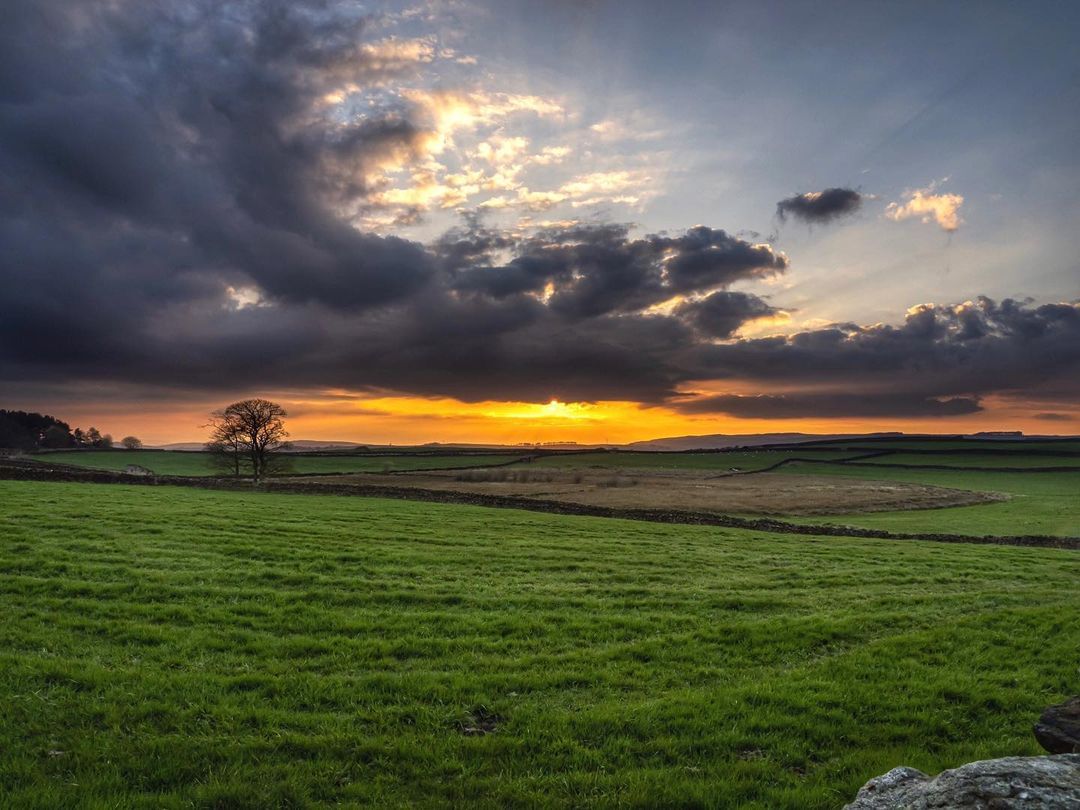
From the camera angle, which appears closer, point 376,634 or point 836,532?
point 376,634

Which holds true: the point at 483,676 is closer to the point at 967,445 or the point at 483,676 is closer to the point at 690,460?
the point at 690,460

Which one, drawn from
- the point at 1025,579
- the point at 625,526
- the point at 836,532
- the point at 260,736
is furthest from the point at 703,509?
the point at 260,736

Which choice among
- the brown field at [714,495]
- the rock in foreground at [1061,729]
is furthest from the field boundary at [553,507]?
the rock in foreground at [1061,729]

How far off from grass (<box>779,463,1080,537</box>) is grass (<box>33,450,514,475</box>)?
3436 inches

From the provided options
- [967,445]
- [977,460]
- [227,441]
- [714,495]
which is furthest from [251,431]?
[967,445]

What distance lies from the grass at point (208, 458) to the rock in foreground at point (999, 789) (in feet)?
366

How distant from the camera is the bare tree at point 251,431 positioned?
74875 millimetres

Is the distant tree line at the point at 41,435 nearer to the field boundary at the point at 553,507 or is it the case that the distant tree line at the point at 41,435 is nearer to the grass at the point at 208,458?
the grass at the point at 208,458

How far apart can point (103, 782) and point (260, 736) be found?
71.1 inches

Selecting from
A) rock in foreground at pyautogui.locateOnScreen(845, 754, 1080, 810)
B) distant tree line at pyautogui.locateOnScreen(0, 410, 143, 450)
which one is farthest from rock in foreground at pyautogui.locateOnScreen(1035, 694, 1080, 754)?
distant tree line at pyautogui.locateOnScreen(0, 410, 143, 450)

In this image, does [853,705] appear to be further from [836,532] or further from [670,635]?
[836,532]

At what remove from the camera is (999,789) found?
5082 mm

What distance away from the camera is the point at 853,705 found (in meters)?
9.84

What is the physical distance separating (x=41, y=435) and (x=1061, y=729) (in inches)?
8147
